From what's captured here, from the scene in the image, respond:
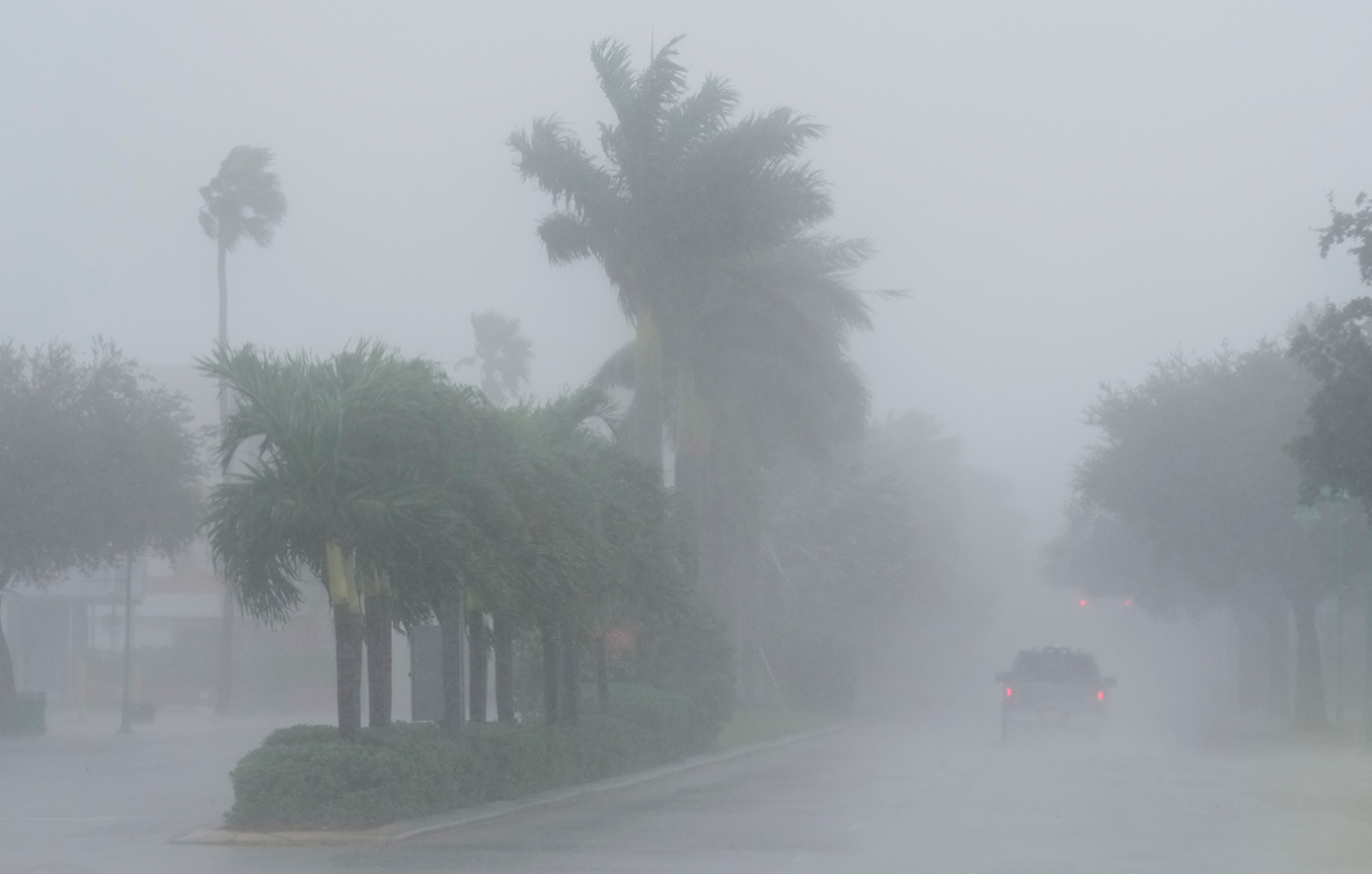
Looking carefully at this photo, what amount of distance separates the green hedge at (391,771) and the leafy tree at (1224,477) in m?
23.7

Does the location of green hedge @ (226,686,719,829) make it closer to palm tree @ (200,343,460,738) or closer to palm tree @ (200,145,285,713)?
palm tree @ (200,343,460,738)

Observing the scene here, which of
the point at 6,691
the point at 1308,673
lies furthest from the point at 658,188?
the point at 1308,673

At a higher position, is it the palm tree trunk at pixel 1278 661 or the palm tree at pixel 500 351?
the palm tree at pixel 500 351

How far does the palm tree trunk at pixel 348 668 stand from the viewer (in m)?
18.2

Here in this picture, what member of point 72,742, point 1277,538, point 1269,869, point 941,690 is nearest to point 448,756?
point 1269,869

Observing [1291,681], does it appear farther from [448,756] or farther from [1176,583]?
[448,756]

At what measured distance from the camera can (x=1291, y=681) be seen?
6581 cm

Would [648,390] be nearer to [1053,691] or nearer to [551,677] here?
[1053,691]

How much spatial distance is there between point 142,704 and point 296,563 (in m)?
30.6

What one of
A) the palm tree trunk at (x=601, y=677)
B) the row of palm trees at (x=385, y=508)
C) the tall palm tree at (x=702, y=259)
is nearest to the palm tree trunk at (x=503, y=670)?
the palm tree trunk at (x=601, y=677)

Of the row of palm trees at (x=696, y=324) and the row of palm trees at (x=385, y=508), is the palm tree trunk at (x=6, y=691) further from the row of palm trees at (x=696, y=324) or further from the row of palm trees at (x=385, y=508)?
the row of palm trees at (x=385, y=508)

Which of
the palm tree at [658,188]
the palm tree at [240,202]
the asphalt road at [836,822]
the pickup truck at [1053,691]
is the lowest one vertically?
the asphalt road at [836,822]

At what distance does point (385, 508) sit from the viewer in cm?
1780

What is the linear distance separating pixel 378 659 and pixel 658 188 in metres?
15.6
